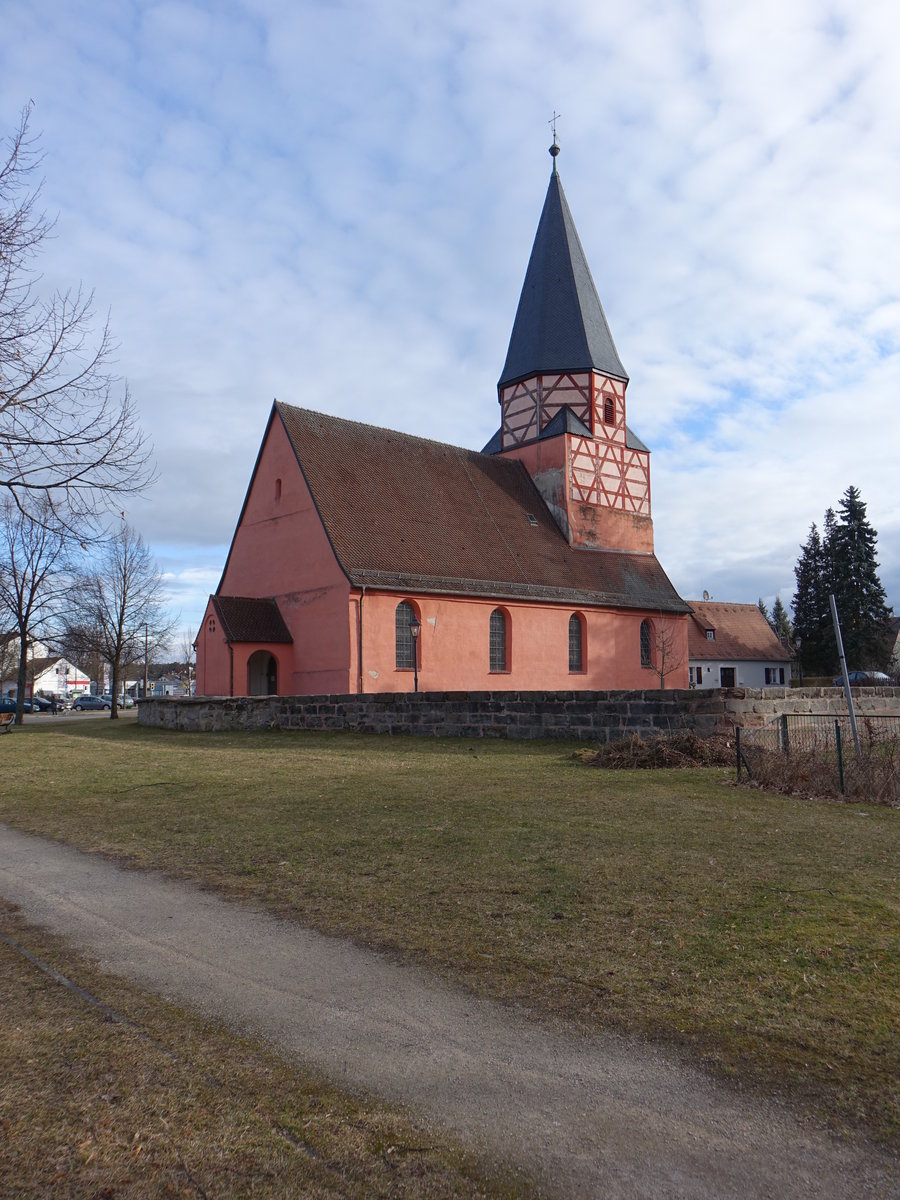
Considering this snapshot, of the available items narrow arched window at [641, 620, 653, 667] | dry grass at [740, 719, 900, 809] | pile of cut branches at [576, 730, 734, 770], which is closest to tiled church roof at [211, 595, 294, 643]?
narrow arched window at [641, 620, 653, 667]

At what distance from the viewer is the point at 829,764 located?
1137 centimetres

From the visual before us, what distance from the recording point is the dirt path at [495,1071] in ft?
9.63

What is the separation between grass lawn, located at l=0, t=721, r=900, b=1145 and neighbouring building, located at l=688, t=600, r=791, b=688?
49.8 metres

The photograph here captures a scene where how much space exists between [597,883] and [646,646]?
1291 inches

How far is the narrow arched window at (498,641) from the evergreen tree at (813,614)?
32.9 metres

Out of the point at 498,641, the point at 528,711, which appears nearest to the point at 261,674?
the point at 498,641

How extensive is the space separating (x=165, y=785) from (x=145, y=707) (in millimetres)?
16844

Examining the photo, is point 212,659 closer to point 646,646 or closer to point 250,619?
point 250,619

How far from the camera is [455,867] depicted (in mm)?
7062

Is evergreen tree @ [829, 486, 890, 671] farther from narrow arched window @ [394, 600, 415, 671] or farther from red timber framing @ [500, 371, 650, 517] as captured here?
narrow arched window @ [394, 600, 415, 671]

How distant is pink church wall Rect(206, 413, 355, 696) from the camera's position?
28.4m

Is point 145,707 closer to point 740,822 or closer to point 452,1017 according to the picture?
point 740,822

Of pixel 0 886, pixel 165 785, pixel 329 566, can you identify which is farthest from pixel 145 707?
pixel 0 886

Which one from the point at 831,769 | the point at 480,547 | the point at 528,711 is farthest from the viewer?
the point at 480,547
